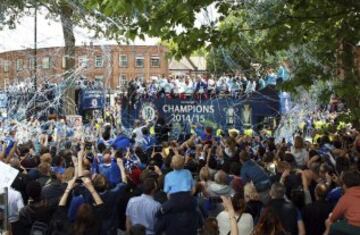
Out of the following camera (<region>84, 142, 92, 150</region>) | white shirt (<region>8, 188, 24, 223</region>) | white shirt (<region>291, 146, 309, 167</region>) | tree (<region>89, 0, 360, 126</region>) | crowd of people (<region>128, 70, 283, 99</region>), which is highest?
tree (<region>89, 0, 360, 126</region>)

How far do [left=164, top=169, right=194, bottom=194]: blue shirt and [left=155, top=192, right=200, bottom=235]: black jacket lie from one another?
0.42m

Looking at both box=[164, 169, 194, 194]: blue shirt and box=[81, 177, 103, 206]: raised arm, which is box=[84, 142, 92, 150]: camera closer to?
box=[164, 169, 194, 194]: blue shirt

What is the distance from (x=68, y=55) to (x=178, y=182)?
18160 millimetres

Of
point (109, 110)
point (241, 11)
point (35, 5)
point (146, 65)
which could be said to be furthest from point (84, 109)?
point (146, 65)

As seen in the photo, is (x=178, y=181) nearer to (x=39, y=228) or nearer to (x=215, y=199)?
(x=215, y=199)

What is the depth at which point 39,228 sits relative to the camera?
21.9 ft

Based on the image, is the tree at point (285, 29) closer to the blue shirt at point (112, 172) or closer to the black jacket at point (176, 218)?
the blue shirt at point (112, 172)

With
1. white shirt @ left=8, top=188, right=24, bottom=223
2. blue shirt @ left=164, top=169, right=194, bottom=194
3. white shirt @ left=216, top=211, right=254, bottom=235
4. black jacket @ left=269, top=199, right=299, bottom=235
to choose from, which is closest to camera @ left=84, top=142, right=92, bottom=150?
blue shirt @ left=164, top=169, right=194, bottom=194

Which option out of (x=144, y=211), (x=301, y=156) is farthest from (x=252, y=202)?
(x=301, y=156)

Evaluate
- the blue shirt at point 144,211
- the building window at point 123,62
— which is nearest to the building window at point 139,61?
the building window at point 123,62

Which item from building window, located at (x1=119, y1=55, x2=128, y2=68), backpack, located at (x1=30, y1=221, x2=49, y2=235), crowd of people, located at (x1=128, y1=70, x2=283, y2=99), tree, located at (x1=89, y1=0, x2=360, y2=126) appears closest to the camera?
backpack, located at (x1=30, y1=221, x2=49, y2=235)

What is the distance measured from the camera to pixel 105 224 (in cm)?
769

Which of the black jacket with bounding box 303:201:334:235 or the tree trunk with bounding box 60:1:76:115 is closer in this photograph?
the black jacket with bounding box 303:201:334:235

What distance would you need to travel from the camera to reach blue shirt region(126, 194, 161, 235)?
7.41 metres
